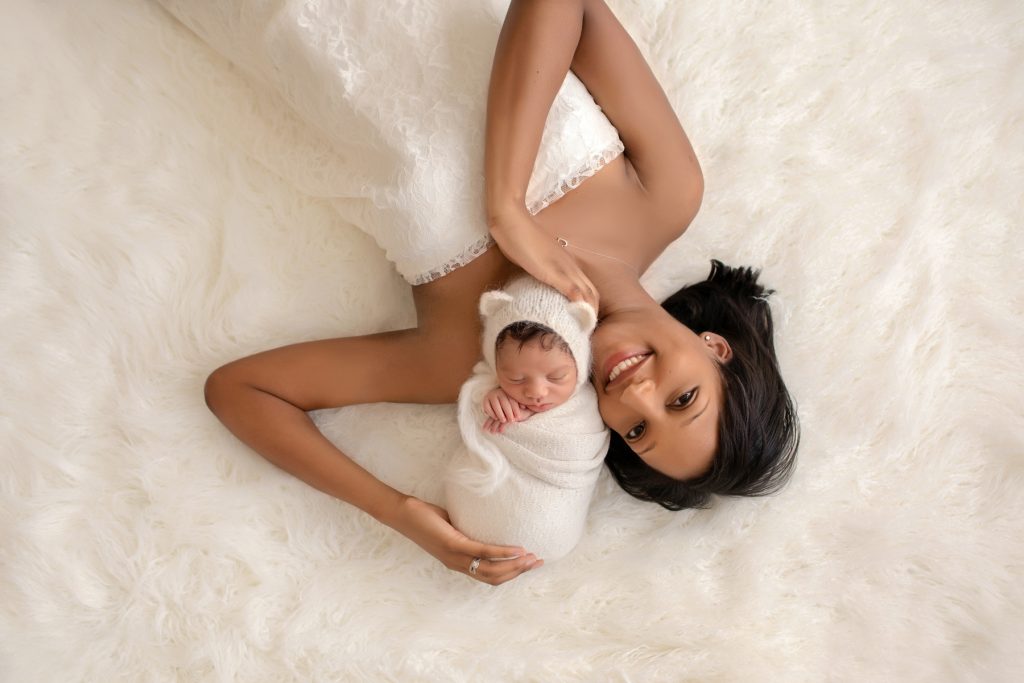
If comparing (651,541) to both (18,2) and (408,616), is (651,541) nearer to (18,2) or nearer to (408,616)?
(408,616)

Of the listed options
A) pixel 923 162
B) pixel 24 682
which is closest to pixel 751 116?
pixel 923 162

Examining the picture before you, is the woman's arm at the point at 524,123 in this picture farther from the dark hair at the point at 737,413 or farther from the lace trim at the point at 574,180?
the dark hair at the point at 737,413

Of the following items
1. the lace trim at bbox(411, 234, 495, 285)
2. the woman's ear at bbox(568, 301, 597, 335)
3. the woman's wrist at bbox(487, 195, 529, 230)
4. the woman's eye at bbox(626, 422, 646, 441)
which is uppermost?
the woman's wrist at bbox(487, 195, 529, 230)

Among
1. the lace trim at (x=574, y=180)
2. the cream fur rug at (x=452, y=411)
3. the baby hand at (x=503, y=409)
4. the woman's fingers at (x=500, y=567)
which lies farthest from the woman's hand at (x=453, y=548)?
the lace trim at (x=574, y=180)

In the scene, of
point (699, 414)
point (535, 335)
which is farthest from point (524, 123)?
point (699, 414)

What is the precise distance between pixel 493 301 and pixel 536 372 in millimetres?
176

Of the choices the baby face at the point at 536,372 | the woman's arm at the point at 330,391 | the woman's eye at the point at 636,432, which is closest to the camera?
the baby face at the point at 536,372

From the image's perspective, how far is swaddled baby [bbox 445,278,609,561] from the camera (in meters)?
1.45

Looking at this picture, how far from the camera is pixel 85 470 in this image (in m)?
1.73

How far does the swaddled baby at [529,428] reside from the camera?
4.75 ft

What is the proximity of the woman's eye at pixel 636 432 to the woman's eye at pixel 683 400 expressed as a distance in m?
0.08

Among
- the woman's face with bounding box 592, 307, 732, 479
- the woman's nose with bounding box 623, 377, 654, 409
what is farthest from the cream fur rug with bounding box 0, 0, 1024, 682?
the woman's nose with bounding box 623, 377, 654, 409

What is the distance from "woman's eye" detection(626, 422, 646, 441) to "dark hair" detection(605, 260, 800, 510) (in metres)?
0.14

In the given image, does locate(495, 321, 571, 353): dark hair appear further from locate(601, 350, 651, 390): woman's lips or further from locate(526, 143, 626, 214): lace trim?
locate(526, 143, 626, 214): lace trim
